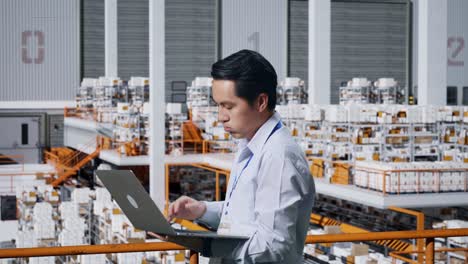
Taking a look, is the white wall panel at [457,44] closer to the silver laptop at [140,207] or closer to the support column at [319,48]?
the support column at [319,48]

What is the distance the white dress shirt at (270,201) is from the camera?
2.24m

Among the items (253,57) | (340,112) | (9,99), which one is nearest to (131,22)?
(9,99)

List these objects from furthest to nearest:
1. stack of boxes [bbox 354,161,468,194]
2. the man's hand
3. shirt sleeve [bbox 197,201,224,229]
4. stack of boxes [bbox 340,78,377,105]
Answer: stack of boxes [bbox 340,78,377,105] → stack of boxes [bbox 354,161,468,194] → shirt sleeve [bbox 197,201,224,229] → the man's hand

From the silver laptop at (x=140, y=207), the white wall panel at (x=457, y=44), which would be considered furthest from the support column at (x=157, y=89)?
the silver laptop at (x=140, y=207)

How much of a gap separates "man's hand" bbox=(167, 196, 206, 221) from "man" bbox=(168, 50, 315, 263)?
12 cm

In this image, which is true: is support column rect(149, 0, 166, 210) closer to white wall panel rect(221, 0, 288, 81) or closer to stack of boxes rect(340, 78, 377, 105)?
stack of boxes rect(340, 78, 377, 105)

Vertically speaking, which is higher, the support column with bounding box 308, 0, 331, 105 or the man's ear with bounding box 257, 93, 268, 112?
the support column with bounding box 308, 0, 331, 105

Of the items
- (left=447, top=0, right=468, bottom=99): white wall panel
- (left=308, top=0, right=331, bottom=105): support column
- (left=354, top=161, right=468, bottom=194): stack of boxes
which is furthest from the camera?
(left=447, top=0, right=468, bottom=99): white wall panel

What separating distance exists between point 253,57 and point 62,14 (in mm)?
35640

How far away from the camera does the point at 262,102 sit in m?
2.42

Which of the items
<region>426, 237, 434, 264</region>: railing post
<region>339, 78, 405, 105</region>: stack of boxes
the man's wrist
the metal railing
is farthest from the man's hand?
<region>339, 78, 405, 105</region>: stack of boxes

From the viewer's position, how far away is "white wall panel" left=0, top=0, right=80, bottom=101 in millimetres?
36219

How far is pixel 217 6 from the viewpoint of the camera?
123 ft

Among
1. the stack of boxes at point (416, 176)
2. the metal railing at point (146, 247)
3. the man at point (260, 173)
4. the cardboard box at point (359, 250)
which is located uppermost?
the man at point (260, 173)
